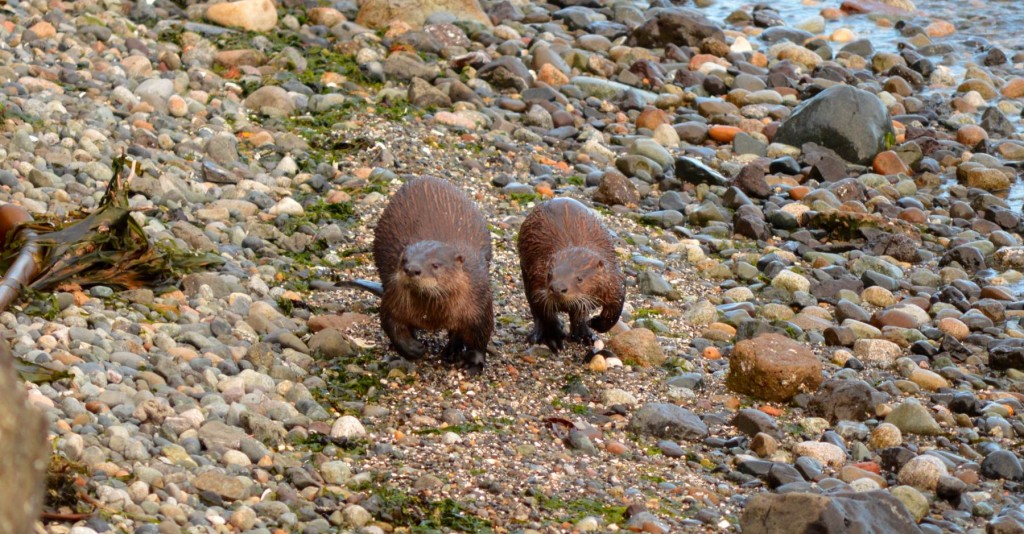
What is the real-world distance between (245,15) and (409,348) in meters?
5.50

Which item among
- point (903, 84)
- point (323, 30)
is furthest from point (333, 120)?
point (903, 84)

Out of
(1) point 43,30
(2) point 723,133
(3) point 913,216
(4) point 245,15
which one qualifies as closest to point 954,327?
(3) point 913,216

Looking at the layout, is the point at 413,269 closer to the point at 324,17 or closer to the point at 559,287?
the point at 559,287

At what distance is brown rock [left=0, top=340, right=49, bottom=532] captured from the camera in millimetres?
2225

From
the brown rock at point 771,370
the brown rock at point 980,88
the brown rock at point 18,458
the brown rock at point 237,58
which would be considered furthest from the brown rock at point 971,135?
the brown rock at point 18,458

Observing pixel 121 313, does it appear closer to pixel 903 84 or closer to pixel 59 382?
pixel 59 382

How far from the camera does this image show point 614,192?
28.6ft

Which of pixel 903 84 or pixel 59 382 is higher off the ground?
pixel 59 382

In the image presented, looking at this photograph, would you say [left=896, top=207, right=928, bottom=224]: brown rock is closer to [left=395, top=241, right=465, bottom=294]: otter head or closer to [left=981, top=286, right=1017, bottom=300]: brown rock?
[left=981, top=286, right=1017, bottom=300]: brown rock

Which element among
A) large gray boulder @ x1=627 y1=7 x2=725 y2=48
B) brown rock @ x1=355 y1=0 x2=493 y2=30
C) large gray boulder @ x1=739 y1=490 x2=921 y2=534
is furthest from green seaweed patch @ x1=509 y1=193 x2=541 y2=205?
large gray boulder @ x1=627 y1=7 x2=725 y2=48

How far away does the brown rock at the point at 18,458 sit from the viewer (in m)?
2.22

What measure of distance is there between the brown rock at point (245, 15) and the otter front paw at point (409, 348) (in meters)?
5.34

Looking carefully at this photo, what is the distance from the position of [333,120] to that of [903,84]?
6147 mm

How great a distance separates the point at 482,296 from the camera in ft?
19.3
